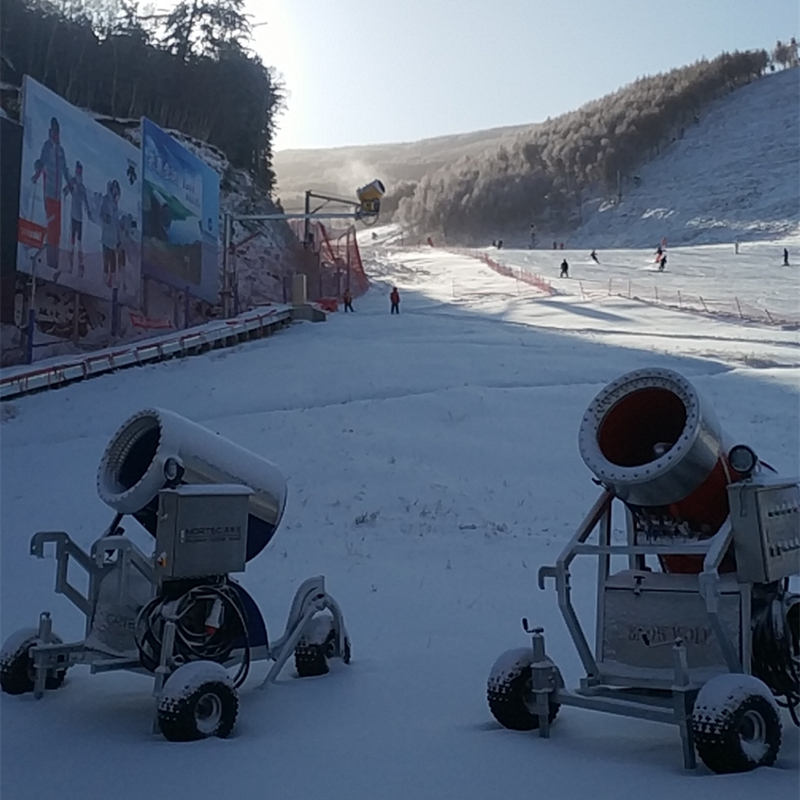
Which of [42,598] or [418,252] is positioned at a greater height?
[418,252]

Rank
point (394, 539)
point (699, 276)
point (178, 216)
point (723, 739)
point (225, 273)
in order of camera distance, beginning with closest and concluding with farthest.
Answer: point (723, 739), point (394, 539), point (178, 216), point (225, 273), point (699, 276)

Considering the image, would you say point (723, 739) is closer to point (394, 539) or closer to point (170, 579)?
point (170, 579)

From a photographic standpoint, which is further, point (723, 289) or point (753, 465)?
point (723, 289)

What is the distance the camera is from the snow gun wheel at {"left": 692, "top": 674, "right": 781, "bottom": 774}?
16.2 ft

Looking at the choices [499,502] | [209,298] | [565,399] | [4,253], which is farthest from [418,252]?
[499,502]

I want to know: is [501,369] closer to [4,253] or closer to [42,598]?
[4,253]

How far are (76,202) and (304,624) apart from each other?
24.4 meters

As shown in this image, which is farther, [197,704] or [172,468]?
[172,468]

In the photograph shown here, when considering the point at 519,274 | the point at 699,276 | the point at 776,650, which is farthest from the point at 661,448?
the point at 519,274

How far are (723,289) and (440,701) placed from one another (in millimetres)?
40874

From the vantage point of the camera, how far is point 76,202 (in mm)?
29094

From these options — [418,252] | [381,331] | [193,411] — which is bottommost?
[193,411]

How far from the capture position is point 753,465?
18.3 ft

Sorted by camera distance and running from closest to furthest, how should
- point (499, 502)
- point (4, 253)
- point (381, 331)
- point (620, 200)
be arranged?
point (499, 502)
point (4, 253)
point (381, 331)
point (620, 200)
